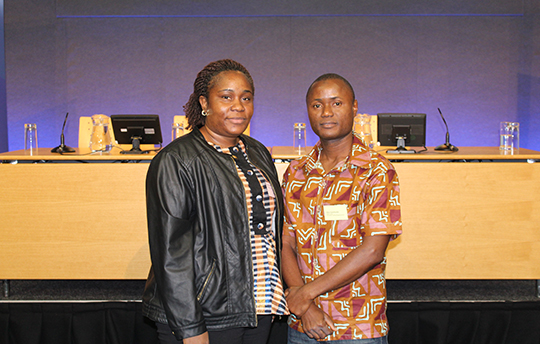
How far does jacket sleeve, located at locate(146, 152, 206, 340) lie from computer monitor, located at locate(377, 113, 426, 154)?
8.66 feet

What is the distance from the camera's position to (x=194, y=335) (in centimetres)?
133

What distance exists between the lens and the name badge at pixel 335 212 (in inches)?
60.4

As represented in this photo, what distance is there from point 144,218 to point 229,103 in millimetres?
1739

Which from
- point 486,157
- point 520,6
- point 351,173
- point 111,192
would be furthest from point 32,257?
point 520,6

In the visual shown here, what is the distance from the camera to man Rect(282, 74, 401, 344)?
1.49m

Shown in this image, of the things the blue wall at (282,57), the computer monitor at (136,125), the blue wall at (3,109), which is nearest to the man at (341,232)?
the computer monitor at (136,125)

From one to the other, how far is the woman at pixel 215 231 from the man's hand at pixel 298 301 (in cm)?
7

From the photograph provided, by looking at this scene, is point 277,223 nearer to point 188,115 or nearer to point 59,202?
point 188,115

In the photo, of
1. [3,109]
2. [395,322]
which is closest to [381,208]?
[395,322]

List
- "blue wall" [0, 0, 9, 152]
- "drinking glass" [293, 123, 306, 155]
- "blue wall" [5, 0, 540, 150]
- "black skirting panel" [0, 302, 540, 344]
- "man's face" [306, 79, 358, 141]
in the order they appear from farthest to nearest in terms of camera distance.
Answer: "blue wall" [0, 0, 9, 152]
"blue wall" [5, 0, 540, 150]
"drinking glass" [293, 123, 306, 155]
"black skirting panel" [0, 302, 540, 344]
"man's face" [306, 79, 358, 141]

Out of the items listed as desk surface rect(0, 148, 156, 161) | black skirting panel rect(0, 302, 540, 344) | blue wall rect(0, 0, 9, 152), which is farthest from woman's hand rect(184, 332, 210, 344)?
blue wall rect(0, 0, 9, 152)

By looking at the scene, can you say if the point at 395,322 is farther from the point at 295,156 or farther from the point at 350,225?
the point at 350,225

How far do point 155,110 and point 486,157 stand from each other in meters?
4.44

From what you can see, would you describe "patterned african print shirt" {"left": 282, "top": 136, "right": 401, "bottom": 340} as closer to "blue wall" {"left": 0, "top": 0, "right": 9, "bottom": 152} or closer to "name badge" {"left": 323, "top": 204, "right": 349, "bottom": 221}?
"name badge" {"left": 323, "top": 204, "right": 349, "bottom": 221}
